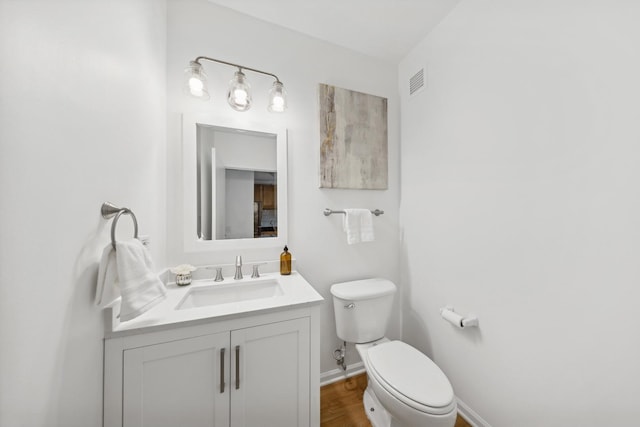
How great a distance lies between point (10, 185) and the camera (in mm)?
410

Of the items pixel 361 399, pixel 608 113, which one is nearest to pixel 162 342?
pixel 361 399

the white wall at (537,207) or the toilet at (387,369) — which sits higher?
the white wall at (537,207)

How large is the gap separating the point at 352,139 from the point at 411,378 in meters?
1.44

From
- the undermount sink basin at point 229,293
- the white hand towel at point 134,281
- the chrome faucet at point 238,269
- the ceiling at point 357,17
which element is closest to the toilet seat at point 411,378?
the undermount sink basin at point 229,293

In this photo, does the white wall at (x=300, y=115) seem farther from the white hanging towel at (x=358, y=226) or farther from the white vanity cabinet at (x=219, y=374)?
the white vanity cabinet at (x=219, y=374)

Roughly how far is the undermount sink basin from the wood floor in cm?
80

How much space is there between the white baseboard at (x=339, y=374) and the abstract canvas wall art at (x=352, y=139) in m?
1.32

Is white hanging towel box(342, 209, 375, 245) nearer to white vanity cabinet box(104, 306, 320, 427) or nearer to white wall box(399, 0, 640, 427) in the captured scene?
white wall box(399, 0, 640, 427)

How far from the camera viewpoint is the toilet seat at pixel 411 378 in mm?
880

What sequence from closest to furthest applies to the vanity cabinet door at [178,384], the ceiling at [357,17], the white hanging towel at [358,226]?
the vanity cabinet door at [178,384]
the ceiling at [357,17]
the white hanging towel at [358,226]

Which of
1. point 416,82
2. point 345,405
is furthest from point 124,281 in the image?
point 416,82

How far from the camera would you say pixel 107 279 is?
661 millimetres

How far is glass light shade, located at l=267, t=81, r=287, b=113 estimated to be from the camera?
1.22 meters

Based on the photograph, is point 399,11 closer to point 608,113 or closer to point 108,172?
point 608,113
